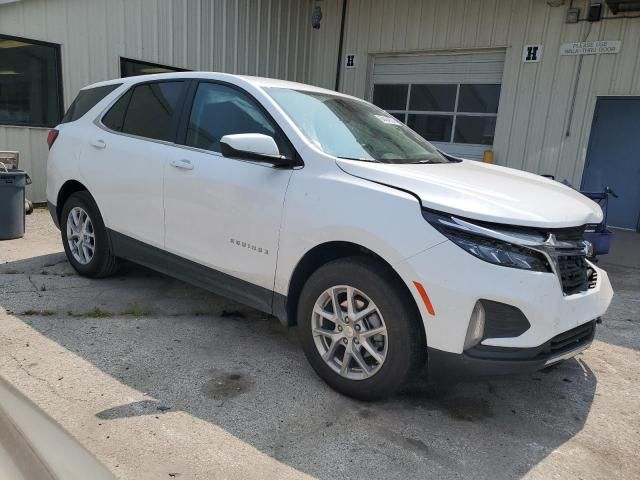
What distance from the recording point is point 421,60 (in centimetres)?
998

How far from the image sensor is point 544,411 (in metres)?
2.89

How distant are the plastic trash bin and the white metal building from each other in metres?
2.03

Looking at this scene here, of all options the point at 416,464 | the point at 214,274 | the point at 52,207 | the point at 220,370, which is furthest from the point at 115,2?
the point at 416,464

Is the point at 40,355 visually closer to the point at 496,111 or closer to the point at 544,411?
the point at 544,411

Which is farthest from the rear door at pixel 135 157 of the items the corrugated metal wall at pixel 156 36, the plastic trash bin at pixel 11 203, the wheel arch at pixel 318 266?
the corrugated metal wall at pixel 156 36

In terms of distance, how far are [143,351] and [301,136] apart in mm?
1751

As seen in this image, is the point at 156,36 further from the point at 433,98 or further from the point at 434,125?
the point at 434,125

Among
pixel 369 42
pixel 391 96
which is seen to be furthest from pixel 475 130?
pixel 369 42

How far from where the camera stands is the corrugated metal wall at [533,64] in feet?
26.2

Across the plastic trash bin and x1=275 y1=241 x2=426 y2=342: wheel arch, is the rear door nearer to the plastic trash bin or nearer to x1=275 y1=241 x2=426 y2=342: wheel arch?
x1=275 y1=241 x2=426 y2=342: wheel arch

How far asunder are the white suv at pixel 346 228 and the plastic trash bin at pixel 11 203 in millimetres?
2187

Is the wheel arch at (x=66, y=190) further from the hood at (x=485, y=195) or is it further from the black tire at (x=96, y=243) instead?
the hood at (x=485, y=195)

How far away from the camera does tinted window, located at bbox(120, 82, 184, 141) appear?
375 centimetres

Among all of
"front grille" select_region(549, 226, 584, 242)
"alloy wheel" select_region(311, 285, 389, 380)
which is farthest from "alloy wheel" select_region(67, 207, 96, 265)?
"front grille" select_region(549, 226, 584, 242)
